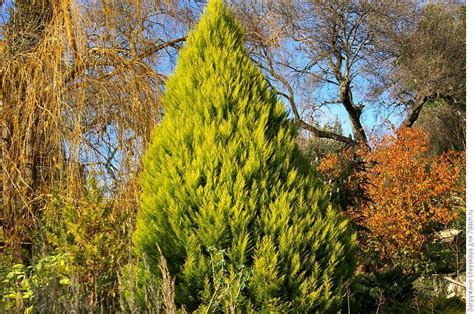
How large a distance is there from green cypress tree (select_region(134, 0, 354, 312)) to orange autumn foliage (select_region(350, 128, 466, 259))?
6.77m

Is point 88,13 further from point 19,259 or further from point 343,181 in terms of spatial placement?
point 343,181

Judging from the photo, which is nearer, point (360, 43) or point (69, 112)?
point (69, 112)

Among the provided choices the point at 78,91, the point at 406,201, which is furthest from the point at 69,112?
the point at 406,201

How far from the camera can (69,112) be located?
420 centimetres

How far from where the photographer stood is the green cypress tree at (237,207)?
284cm

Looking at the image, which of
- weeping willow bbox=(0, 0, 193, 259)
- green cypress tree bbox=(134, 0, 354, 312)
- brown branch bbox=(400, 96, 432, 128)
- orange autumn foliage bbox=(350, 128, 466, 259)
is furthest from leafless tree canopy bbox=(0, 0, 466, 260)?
brown branch bbox=(400, 96, 432, 128)

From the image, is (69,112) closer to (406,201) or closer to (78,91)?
(78,91)

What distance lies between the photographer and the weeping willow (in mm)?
4238

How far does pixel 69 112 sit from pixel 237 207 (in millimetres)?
2066

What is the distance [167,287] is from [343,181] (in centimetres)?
552

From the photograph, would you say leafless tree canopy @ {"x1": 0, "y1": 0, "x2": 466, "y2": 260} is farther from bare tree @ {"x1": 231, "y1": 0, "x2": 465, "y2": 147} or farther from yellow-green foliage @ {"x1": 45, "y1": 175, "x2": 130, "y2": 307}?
bare tree @ {"x1": 231, "y1": 0, "x2": 465, "y2": 147}

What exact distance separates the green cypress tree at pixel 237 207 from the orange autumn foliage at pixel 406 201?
6772 mm

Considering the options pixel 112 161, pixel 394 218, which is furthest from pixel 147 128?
pixel 394 218

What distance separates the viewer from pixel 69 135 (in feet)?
13.7
